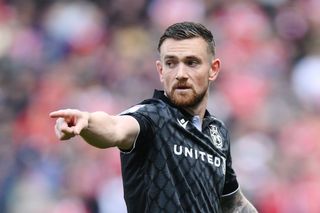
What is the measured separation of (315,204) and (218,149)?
14.6ft

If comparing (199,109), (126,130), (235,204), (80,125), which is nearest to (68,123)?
(80,125)

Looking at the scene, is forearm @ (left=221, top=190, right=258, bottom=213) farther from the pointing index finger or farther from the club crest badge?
the pointing index finger

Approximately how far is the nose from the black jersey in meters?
0.15

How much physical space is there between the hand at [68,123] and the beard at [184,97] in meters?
0.99

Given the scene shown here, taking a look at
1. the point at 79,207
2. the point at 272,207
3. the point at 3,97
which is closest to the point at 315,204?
the point at 272,207

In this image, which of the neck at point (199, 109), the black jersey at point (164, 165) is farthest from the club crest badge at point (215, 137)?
the black jersey at point (164, 165)

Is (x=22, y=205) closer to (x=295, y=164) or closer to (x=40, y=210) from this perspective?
(x=40, y=210)

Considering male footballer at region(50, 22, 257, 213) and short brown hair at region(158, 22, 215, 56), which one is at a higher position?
short brown hair at region(158, 22, 215, 56)

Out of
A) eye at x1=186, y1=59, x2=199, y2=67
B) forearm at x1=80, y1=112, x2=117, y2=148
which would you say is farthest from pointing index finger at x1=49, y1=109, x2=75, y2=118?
eye at x1=186, y1=59, x2=199, y2=67

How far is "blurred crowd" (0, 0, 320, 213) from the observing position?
31.6 ft

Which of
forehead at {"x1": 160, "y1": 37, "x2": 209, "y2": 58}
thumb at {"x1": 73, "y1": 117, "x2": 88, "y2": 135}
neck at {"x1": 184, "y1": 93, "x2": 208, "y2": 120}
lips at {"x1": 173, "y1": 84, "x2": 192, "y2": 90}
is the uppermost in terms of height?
forehead at {"x1": 160, "y1": 37, "x2": 209, "y2": 58}

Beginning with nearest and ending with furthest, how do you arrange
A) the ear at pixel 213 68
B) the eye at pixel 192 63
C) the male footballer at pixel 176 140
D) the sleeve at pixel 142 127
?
the sleeve at pixel 142 127, the male footballer at pixel 176 140, the eye at pixel 192 63, the ear at pixel 213 68

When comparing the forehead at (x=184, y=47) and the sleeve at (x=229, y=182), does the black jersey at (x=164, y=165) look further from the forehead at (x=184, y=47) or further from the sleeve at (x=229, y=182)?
the sleeve at (x=229, y=182)

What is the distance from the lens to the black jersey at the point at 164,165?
4.81 metres
